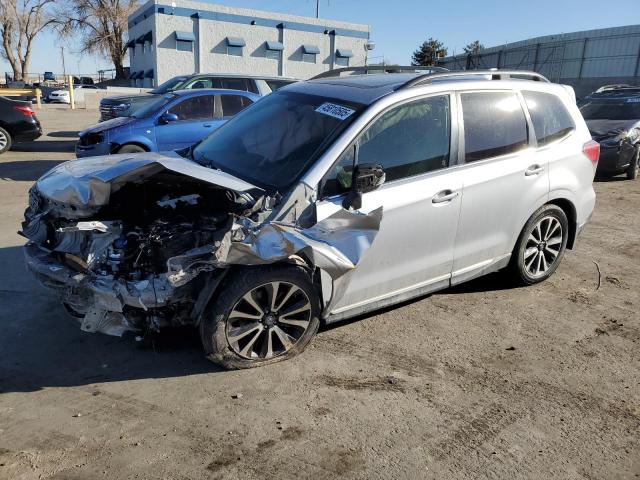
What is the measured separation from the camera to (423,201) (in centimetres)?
383

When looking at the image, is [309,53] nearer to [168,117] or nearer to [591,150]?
[168,117]

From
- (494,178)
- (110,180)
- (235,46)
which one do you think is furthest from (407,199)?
(235,46)

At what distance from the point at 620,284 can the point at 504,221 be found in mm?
1753

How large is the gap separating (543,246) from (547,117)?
1.18m

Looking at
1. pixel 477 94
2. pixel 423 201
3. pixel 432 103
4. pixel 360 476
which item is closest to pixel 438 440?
pixel 360 476

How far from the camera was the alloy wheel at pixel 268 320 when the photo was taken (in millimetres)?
3389

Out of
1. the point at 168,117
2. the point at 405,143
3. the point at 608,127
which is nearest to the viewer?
the point at 405,143

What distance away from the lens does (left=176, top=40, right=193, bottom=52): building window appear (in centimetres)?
3844

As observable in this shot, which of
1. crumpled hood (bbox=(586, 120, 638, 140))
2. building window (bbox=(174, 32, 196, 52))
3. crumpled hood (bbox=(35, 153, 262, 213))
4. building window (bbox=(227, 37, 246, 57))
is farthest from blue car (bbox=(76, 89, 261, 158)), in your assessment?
building window (bbox=(227, 37, 246, 57))

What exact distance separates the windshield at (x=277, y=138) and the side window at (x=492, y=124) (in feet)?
3.29

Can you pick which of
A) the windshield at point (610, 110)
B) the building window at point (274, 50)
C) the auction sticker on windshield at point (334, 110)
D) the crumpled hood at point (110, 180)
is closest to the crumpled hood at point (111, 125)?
the crumpled hood at point (110, 180)

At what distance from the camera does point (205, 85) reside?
13.1m

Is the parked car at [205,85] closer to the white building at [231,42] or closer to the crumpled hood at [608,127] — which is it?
the crumpled hood at [608,127]

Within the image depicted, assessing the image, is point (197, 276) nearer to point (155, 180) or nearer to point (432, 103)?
point (155, 180)
